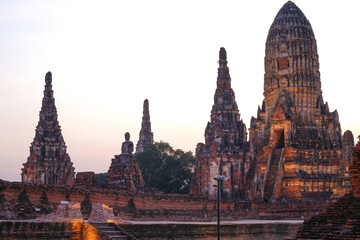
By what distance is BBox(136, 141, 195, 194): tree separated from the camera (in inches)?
2235

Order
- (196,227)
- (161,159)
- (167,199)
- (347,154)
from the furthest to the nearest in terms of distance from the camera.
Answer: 1. (161,159)
2. (347,154)
3. (167,199)
4. (196,227)

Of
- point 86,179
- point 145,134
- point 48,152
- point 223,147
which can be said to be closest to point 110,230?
point 86,179

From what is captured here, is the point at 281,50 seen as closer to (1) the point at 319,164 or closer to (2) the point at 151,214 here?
(1) the point at 319,164

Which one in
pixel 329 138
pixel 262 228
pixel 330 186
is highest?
pixel 329 138

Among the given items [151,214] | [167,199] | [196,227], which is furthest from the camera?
[167,199]

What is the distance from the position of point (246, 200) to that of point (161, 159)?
21.1 meters

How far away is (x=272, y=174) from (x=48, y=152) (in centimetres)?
1818

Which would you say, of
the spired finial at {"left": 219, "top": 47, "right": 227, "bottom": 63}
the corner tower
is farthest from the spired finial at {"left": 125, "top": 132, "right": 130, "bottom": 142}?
the corner tower

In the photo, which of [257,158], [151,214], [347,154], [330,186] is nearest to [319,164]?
[330,186]

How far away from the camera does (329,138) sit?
5203 cm

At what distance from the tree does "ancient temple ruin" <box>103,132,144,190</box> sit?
2284 cm

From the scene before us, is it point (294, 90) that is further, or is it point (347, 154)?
point (294, 90)

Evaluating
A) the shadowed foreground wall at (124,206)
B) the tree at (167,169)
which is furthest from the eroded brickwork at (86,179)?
the tree at (167,169)

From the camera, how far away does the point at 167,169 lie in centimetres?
5834
